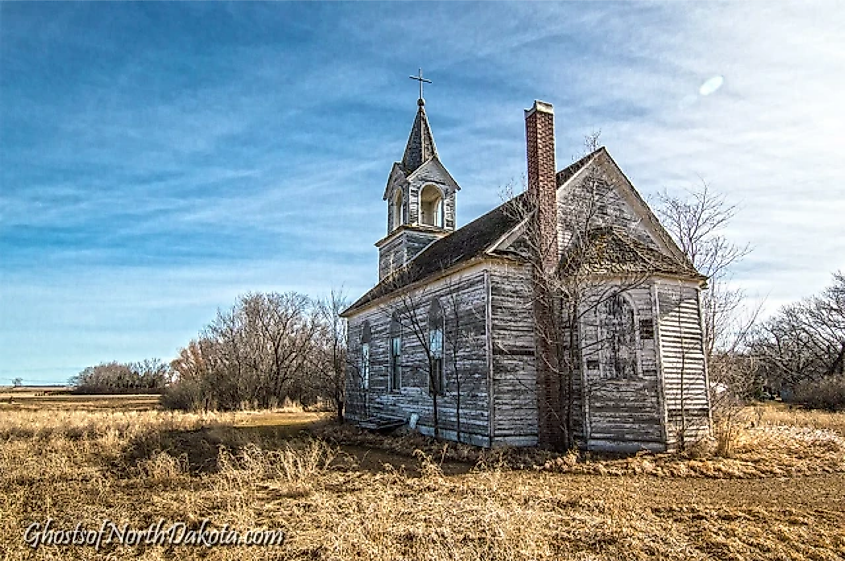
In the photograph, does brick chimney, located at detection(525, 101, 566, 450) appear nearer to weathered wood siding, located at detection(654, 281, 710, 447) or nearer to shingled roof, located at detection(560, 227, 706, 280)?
shingled roof, located at detection(560, 227, 706, 280)

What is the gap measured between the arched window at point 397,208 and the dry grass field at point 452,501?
13.3 meters

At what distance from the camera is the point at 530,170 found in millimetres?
15961

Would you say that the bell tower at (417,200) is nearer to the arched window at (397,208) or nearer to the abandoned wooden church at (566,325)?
the arched window at (397,208)

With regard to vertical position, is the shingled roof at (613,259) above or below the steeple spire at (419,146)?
below

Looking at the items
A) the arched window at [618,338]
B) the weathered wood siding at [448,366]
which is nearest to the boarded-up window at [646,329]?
the arched window at [618,338]

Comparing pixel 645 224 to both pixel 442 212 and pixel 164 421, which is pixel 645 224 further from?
pixel 164 421

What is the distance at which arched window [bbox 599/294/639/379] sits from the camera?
47.6ft

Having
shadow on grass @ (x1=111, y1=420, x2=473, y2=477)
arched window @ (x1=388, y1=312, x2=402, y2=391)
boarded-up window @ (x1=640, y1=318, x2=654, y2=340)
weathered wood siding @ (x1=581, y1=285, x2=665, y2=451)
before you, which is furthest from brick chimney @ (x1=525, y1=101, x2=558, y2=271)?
arched window @ (x1=388, y1=312, x2=402, y2=391)

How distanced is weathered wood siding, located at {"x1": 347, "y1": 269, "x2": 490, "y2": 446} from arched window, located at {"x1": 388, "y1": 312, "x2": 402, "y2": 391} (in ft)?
1.02

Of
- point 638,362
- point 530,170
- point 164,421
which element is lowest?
point 164,421

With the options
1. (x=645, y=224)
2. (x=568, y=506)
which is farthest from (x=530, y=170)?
(x=568, y=506)

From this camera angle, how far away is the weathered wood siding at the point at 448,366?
48.5ft

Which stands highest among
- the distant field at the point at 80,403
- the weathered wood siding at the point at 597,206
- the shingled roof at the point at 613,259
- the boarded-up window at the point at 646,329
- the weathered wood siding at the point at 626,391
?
the weathered wood siding at the point at 597,206

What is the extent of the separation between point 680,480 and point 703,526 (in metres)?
4.15
